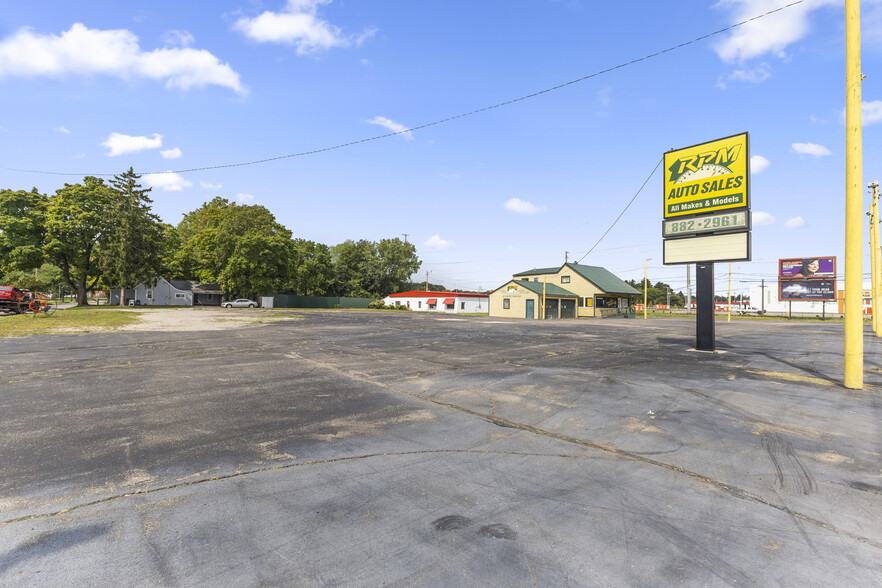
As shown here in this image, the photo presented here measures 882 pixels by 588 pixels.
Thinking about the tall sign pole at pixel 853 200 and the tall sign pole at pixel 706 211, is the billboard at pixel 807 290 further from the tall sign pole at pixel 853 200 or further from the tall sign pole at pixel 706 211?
the tall sign pole at pixel 853 200

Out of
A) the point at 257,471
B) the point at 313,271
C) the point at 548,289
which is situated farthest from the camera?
the point at 313,271

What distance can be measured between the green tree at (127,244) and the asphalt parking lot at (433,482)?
4524 cm

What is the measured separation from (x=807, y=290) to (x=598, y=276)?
3926cm

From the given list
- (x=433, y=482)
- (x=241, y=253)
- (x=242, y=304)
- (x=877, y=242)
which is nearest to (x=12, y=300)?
(x=241, y=253)

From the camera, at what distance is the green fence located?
65.1 m

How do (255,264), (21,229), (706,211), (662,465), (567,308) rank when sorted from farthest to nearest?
(255,264) < (567,308) < (21,229) < (706,211) < (662,465)

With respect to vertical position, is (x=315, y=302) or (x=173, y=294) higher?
(x=173, y=294)

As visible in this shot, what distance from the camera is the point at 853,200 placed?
855cm

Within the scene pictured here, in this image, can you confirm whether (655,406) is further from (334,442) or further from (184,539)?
(184,539)

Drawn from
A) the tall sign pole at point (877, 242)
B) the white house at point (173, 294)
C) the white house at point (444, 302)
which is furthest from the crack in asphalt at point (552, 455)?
the white house at point (173, 294)

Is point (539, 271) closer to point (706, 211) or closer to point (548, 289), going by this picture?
point (548, 289)

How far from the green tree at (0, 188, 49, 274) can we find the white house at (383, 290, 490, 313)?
44.9m

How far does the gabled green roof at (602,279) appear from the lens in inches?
2093

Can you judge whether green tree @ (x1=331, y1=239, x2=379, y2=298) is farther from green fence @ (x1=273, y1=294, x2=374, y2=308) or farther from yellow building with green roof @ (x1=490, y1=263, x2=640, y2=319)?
yellow building with green roof @ (x1=490, y1=263, x2=640, y2=319)
